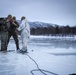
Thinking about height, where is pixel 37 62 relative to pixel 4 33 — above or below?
below

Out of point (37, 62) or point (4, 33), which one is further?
point (4, 33)

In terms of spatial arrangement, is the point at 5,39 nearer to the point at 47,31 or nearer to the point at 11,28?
the point at 11,28

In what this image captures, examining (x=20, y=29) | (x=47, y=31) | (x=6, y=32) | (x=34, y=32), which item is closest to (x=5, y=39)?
(x=6, y=32)

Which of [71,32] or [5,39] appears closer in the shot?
[5,39]

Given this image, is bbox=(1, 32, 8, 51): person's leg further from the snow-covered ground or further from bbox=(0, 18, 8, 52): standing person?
the snow-covered ground

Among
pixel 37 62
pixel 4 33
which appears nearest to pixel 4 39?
pixel 4 33

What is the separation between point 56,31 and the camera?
13638 cm

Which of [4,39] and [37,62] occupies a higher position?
[4,39]

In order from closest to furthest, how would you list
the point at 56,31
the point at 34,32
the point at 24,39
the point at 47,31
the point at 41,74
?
the point at 41,74 < the point at 24,39 < the point at 56,31 < the point at 47,31 < the point at 34,32

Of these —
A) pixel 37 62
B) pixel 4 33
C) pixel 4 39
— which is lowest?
pixel 37 62

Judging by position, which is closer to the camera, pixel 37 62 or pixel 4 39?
pixel 37 62

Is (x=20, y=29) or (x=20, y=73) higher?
(x=20, y=29)

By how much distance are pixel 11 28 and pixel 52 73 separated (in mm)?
7713

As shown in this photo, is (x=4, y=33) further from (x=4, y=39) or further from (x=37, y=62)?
(x=37, y=62)
